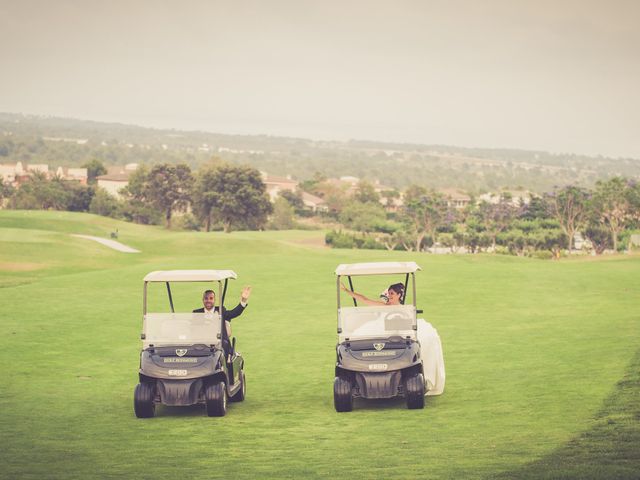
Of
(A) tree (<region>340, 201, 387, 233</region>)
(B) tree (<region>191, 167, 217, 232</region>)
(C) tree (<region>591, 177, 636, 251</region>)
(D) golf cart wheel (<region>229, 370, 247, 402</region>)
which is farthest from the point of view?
(A) tree (<region>340, 201, 387, 233</region>)

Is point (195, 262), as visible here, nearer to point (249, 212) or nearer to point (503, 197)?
point (249, 212)

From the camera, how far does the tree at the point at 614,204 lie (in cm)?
11725

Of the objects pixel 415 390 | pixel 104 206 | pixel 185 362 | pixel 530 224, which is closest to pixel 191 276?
pixel 185 362

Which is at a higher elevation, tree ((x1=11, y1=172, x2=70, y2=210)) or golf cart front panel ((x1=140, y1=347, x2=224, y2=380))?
golf cart front panel ((x1=140, y1=347, x2=224, y2=380))

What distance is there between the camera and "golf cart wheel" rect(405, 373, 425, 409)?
55.0ft

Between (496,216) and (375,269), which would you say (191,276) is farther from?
(496,216)

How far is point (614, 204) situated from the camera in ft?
386

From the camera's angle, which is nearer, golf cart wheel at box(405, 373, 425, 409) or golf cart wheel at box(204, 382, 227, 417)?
golf cart wheel at box(204, 382, 227, 417)

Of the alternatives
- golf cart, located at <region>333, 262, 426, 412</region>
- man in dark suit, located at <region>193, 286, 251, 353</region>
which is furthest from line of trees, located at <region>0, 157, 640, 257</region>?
man in dark suit, located at <region>193, 286, 251, 353</region>

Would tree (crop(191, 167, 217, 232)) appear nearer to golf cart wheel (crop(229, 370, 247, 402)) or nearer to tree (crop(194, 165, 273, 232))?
tree (crop(194, 165, 273, 232))

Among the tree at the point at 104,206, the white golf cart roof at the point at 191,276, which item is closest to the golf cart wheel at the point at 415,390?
the white golf cart roof at the point at 191,276

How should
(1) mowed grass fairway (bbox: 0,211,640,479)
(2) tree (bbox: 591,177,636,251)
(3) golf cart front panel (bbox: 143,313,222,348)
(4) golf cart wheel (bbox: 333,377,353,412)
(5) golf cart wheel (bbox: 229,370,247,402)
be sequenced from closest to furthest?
1. (1) mowed grass fairway (bbox: 0,211,640,479)
2. (4) golf cart wheel (bbox: 333,377,353,412)
3. (3) golf cart front panel (bbox: 143,313,222,348)
4. (5) golf cart wheel (bbox: 229,370,247,402)
5. (2) tree (bbox: 591,177,636,251)

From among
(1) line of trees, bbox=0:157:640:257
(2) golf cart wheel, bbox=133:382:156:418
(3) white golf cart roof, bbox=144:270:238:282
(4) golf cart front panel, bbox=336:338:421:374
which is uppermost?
(3) white golf cart roof, bbox=144:270:238:282

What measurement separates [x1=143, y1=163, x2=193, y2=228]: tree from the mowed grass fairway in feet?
334
